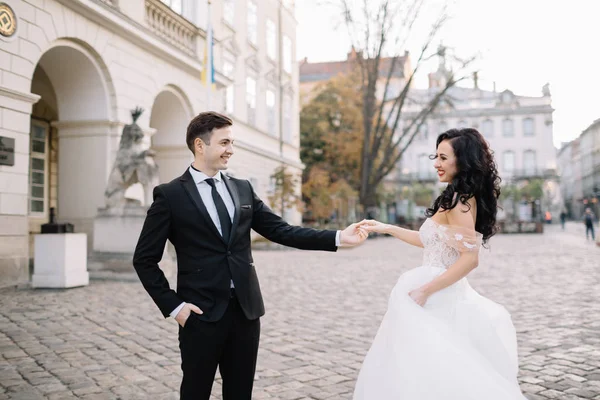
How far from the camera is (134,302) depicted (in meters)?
8.41

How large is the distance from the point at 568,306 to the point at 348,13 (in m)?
20.6

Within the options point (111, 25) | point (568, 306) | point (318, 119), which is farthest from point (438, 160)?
point (318, 119)

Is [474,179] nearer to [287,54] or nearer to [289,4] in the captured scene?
[287,54]

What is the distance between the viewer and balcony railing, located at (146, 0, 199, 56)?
48.7 feet

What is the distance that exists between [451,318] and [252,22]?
79.8 feet

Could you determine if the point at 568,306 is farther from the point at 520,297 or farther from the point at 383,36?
the point at 383,36

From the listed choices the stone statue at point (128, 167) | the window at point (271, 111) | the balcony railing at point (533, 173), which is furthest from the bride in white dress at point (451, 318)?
the balcony railing at point (533, 173)

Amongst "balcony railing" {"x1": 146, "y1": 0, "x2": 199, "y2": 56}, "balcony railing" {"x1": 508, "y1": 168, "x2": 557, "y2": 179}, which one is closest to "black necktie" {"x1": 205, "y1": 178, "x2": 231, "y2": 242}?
"balcony railing" {"x1": 146, "y1": 0, "x2": 199, "y2": 56}

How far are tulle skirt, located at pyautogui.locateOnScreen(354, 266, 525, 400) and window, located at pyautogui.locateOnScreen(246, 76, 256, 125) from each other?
875 inches

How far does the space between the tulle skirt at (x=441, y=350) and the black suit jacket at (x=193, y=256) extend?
0.75m

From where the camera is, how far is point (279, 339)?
243 inches

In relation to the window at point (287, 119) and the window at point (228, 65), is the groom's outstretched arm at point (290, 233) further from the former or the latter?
the window at point (287, 119)

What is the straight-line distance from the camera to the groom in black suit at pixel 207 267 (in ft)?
8.78

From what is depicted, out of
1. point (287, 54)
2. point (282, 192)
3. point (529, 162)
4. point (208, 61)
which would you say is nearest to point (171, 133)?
point (208, 61)
